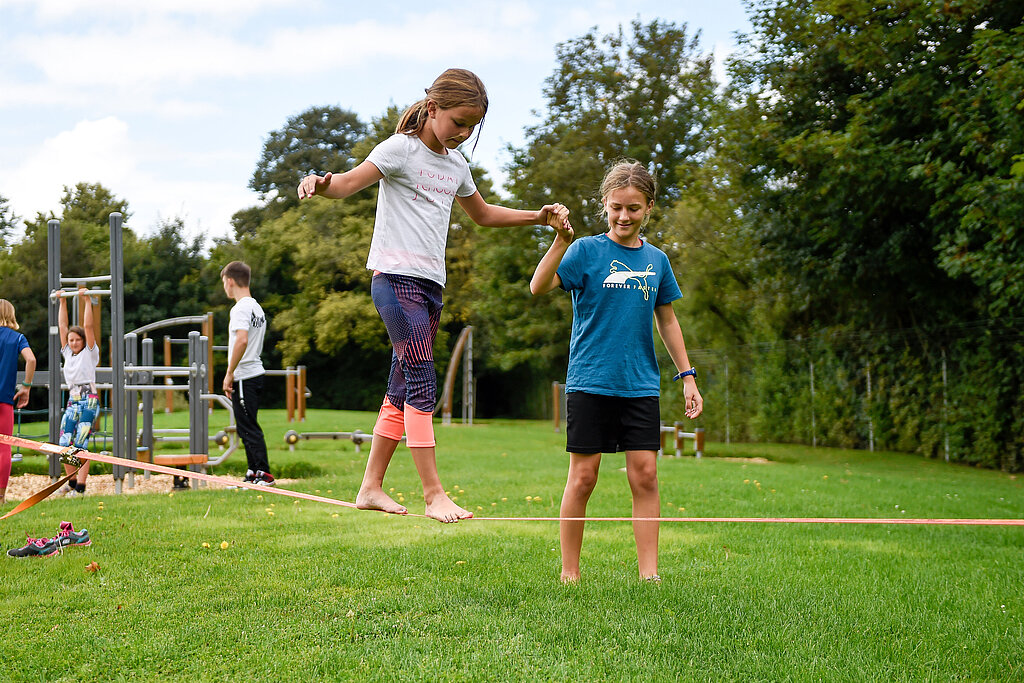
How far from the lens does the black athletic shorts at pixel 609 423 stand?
403 cm

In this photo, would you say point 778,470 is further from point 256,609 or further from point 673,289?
point 256,609

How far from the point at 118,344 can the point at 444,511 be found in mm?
5364

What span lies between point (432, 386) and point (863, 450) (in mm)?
13887

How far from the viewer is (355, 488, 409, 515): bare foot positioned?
140 inches

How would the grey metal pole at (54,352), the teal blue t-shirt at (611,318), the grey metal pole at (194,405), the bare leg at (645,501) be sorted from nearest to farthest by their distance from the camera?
the teal blue t-shirt at (611,318) < the bare leg at (645,501) < the grey metal pole at (54,352) < the grey metal pole at (194,405)

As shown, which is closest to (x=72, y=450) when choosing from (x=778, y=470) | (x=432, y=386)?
(x=432, y=386)

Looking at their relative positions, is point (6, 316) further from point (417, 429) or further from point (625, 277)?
point (625, 277)

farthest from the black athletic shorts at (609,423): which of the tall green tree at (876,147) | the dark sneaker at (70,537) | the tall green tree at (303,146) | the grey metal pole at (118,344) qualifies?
the tall green tree at (303,146)

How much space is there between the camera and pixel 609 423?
4.07m

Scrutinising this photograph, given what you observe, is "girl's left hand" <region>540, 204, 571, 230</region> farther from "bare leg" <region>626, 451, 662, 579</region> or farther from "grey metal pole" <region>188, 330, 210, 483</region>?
"grey metal pole" <region>188, 330, 210, 483</region>

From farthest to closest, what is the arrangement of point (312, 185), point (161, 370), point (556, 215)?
point (161, 370), point (556, 215), point (312, 185)

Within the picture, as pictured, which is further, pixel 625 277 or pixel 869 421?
pixel 869 421

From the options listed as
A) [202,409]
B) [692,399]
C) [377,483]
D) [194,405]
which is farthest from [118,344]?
[692,399]

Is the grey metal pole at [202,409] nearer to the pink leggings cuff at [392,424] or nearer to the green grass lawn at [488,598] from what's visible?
the green grass lawn at [488,598]
